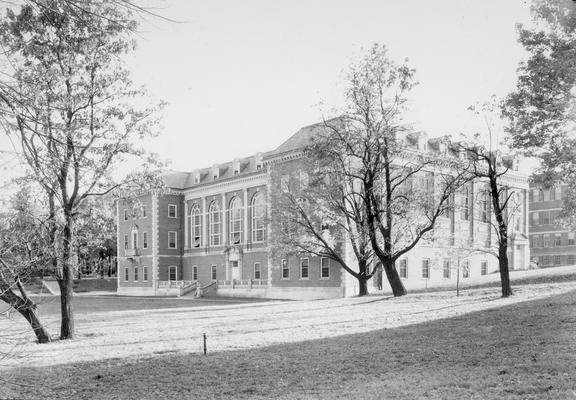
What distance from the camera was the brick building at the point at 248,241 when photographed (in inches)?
1961

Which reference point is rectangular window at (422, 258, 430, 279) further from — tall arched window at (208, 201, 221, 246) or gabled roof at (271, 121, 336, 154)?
tall arched window at (208, 201, 221, 246)

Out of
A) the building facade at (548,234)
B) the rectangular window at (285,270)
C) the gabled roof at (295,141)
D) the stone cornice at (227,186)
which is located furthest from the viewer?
the building facade at (548,234)

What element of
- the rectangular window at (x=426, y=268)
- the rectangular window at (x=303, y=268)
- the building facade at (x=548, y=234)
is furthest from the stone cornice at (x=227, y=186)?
the building facade at (x=548, y=234)

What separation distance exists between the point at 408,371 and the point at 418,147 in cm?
4097

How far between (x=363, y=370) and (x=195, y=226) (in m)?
56.0

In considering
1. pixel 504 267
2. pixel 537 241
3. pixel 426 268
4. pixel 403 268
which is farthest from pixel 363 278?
pixel 537 241

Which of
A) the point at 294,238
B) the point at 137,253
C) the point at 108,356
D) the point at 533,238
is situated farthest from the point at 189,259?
A: the point at 108,356

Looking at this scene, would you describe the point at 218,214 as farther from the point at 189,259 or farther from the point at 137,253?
the point at 137,253

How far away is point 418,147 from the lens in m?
51.7

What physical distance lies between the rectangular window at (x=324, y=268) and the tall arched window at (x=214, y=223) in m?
17.3

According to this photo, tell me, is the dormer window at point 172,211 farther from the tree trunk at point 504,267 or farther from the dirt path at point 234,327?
the tree trunk at point 504,267

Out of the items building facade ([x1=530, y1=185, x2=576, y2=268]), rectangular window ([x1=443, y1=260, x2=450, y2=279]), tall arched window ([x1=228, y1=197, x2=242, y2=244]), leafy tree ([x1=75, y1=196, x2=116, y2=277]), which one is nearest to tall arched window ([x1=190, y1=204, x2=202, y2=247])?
tall arched window ([x1=228, y1=197, x2=242, y2=244])

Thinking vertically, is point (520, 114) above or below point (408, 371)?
above

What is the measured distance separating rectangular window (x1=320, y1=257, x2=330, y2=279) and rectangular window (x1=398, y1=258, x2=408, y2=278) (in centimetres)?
604
